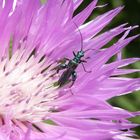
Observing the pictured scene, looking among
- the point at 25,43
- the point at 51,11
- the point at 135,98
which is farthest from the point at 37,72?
the point at 135,98

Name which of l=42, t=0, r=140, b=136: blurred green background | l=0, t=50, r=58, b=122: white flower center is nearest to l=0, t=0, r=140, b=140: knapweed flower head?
l=0, t=50, r=58, b=122: white flower center

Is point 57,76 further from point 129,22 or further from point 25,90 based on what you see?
point 129,22

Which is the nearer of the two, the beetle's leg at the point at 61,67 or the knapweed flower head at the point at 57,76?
the knapweed flower head at the point at 57,76

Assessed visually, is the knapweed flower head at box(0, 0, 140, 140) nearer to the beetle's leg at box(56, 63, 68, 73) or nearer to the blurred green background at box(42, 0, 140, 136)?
the beetle's leg at box(56, 63, 68, 73)

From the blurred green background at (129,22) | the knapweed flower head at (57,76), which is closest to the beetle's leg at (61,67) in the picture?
the knapweed flower head at (57,76)

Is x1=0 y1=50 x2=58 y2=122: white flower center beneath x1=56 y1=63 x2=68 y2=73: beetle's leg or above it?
beneath

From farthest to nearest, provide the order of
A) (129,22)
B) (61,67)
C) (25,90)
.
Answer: (129,22) < (61,67) < (25,90)

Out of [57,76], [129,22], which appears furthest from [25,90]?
[129,22]

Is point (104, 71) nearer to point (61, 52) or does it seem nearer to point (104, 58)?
point (104, 58)

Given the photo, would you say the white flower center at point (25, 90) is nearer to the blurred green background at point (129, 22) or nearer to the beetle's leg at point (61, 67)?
the beetle's leg at point (61, 67)
